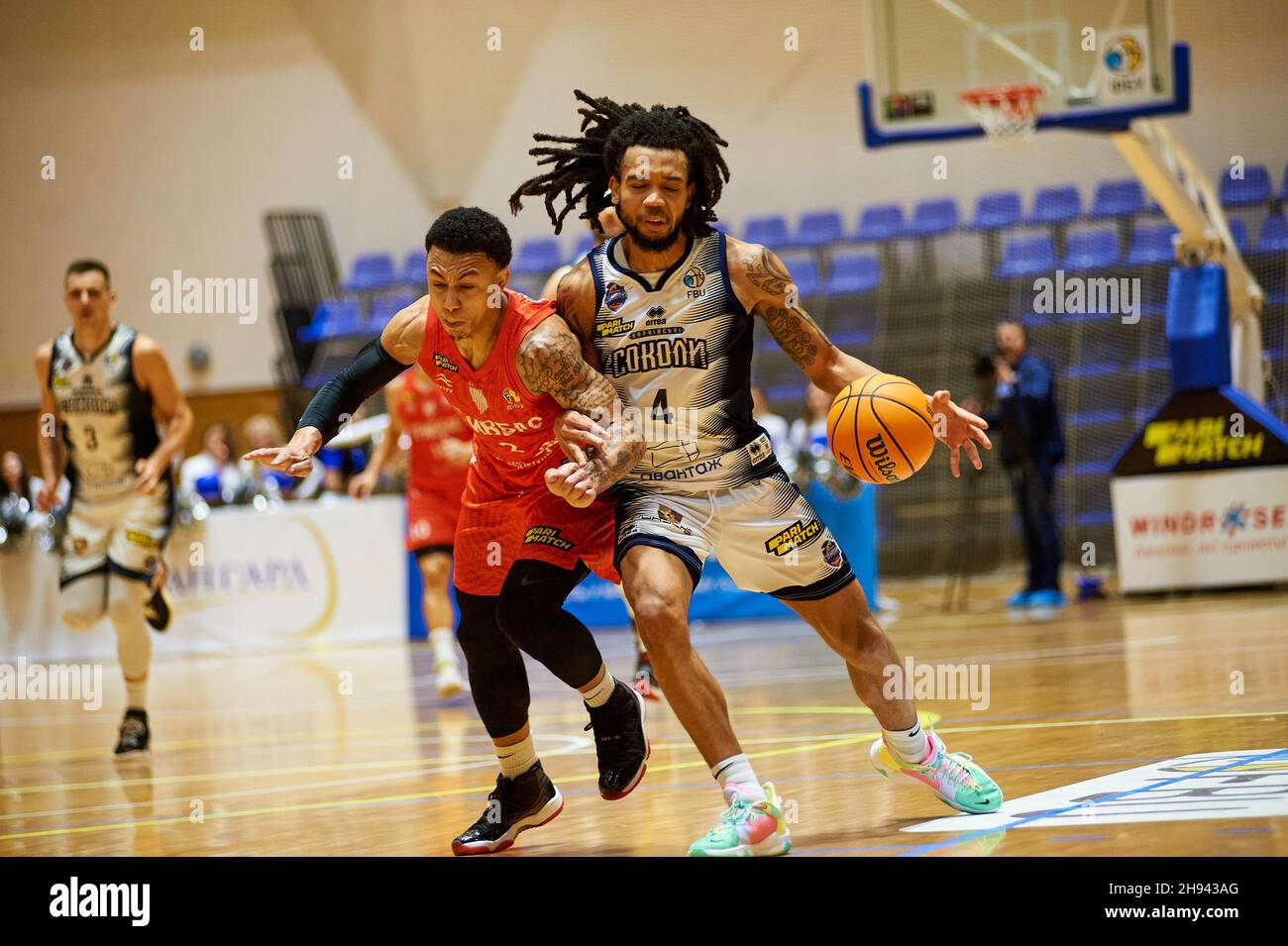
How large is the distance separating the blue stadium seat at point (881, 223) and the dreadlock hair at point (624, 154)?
11.8 m

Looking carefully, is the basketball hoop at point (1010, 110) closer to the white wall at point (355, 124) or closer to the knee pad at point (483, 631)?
the white wall at point (355, 124)

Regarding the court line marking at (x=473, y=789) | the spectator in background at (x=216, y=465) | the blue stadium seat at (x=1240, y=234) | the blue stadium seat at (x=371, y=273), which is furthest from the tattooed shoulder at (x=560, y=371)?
the blue stadium seat at (x=371, y=273)

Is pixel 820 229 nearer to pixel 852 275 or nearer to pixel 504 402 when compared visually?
pixel 852 275

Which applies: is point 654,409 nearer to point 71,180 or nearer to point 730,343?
point 730,343

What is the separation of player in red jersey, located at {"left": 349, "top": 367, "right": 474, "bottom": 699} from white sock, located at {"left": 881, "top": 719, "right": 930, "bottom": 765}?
15.1 ft

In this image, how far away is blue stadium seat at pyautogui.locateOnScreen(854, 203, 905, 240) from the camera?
53.1 ft

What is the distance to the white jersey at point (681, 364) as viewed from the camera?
158 inches

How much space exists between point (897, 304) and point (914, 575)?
10.3ft

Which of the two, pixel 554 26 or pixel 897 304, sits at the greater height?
pixel 554 26

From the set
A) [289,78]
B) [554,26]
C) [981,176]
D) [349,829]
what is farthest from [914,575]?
[349,829]

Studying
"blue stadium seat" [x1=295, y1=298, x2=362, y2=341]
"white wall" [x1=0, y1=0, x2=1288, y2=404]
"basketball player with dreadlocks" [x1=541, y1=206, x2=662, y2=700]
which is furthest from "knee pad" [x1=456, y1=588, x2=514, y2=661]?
"blue stadium seat" [x1=295, y1=298, x2=362, y2=341]

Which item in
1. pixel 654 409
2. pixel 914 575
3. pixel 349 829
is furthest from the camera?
pixel 914 575

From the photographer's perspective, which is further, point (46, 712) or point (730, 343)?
point (46, 712)

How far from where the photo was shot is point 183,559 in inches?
467
